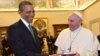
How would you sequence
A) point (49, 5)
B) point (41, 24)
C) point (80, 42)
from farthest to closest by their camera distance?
point (49, 5) < point (41, 24) < point (80, 42)

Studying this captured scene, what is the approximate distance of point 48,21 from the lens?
18.3 m

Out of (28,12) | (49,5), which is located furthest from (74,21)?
(49,5)

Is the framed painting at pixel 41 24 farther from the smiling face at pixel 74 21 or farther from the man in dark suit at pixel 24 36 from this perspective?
the man in dark suit at pixel 24 36

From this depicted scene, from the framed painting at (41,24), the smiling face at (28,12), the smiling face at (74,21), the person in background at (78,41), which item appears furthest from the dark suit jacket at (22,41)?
the framed painting at (41,24)

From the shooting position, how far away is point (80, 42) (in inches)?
197

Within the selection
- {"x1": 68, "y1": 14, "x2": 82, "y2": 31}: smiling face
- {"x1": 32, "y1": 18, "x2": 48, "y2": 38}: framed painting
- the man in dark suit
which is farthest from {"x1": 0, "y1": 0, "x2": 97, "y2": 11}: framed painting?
the man in dark suit

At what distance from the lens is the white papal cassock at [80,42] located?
4910 mm

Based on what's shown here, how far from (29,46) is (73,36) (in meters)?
1.72

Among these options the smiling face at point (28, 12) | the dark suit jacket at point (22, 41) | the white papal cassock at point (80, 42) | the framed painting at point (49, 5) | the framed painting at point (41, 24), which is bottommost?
the framed painting at point (41, 24)

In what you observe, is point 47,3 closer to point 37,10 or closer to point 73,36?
point 37,10

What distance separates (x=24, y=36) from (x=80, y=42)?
175 cm

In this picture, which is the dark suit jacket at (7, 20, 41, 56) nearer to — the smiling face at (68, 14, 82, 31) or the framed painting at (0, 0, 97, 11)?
the smiling face at (68, 14, 82, 31)

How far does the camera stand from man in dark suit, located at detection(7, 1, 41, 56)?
339cm

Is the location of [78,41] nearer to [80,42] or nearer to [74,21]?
[80,42]
